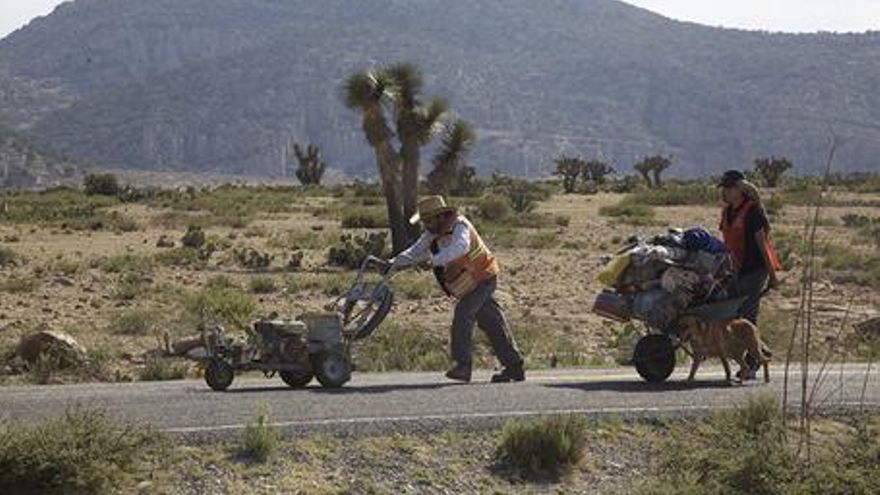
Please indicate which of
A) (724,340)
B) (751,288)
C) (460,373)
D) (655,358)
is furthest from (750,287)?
(460,373)

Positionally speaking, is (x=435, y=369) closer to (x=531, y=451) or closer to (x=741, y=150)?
(x=531, y=451)

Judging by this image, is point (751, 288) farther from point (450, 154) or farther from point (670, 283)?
point (450, 154)

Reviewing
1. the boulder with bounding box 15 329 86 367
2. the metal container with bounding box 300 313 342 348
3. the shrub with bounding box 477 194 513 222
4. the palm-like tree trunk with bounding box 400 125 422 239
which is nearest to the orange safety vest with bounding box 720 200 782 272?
the metal container with bounding box 300 313 342 348

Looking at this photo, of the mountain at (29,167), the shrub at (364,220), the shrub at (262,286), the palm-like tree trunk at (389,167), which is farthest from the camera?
the mountain at (29,167)

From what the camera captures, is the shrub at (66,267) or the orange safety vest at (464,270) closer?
the orange safety vest at (464,270)

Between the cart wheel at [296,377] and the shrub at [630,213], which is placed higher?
the cart wheel at [296,377]

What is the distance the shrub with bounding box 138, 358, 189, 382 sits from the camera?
1544 cm

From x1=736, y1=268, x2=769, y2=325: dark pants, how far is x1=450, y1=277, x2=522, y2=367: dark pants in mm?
2234

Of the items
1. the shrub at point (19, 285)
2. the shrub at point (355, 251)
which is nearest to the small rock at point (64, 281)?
the shrub at point (19, 285)

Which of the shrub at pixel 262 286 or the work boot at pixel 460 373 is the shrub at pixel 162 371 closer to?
the work boot at pixel 460 373

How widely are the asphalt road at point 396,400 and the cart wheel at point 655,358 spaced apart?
6.3 inches

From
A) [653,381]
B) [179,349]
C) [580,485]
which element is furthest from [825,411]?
[179,349]

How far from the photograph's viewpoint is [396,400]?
1166 centimetres

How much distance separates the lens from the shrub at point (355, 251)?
31031 millimetres
